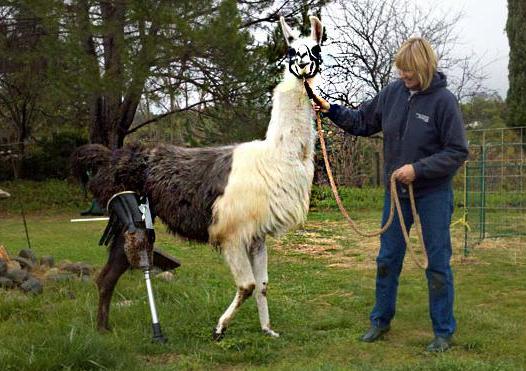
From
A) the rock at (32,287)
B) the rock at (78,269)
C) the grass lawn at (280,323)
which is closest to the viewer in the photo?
the grass lawn at (280,323)

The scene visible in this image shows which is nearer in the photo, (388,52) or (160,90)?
(160,90)

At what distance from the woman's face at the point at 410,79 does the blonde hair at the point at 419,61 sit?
0.02 meters

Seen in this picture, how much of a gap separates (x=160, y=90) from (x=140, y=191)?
8832 mm

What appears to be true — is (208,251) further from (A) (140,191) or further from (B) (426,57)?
(B) (426,57)

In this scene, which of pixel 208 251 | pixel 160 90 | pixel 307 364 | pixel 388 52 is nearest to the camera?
pixel 307 364

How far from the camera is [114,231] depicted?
5.14 metres

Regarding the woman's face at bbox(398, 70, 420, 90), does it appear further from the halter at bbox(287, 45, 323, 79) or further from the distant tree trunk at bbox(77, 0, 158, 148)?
the distant tree trunk at bbox(77, 0, 158, 148)

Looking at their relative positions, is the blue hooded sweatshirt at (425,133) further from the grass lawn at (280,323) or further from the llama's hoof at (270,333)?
the llama's hoof at (270,333)

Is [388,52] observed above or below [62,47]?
above

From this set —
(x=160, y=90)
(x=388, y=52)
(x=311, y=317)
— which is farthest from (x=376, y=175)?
(x=311, y=317)

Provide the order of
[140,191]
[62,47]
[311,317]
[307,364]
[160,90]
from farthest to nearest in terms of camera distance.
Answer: [160,90] < [62,47] < [311,317] < [140,191] < [307,364]

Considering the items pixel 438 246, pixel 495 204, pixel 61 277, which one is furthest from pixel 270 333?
pixel 495 204

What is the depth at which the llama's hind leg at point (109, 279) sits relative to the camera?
502 cm

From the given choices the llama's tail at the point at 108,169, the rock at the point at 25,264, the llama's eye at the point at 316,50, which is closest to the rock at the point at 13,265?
the rock at the point at 25,264
